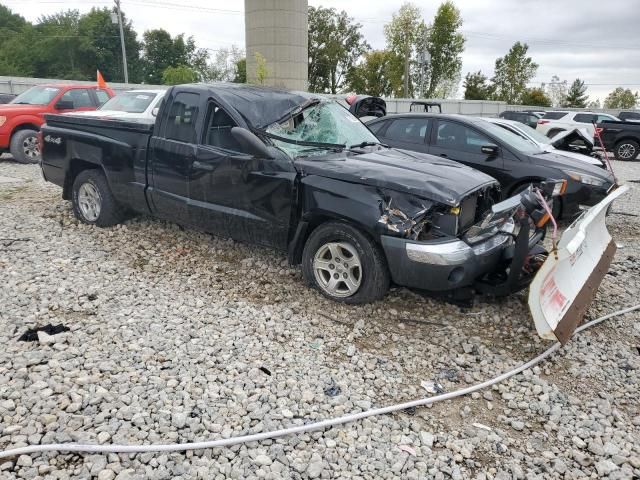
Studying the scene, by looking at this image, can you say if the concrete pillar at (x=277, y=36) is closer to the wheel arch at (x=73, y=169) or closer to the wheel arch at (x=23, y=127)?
the wheel arch at (x=23, y=127)

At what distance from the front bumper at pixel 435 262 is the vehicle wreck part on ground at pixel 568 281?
18.9 inches

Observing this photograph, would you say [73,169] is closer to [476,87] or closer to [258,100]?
[258,100]

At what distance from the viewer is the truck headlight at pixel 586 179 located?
686 cm

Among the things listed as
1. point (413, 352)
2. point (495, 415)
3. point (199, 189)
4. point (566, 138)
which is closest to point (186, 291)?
point (199, 189)

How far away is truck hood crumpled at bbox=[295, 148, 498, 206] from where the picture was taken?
12.5 feet

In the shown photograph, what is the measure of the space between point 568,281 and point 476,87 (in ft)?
163

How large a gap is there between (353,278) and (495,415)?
5.11 feet

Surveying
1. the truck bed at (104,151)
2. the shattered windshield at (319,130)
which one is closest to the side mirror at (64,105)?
the truck bed at (104,151)

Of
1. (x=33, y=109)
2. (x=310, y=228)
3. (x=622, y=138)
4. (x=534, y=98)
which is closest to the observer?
(x=310, y=228)

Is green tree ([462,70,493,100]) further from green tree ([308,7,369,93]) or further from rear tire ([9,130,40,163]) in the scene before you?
rear tire ([9,130,40,163])

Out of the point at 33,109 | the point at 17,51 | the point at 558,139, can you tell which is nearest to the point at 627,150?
the point at 558,139

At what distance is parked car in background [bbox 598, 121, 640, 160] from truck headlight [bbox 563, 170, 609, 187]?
1152 cm

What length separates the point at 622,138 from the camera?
55.5 ft

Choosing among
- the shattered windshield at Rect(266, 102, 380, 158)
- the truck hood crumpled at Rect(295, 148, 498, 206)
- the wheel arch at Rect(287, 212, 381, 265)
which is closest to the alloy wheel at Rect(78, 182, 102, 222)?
the shattered windshield at Rect(266, 102, 380, 158)
